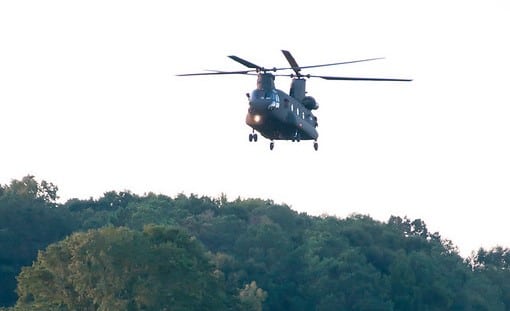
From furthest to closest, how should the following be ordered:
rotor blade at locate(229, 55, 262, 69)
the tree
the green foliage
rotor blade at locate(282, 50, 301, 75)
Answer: the green foliage → the tree → rotor blade at locate(282, 50, 301, 75) → rotor blade at locate(229, 55, 262, 69)

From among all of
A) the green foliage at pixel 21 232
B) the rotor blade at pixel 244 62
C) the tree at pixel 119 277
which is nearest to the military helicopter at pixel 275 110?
the rotor blade at pixel 244 62

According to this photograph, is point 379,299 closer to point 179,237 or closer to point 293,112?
point 179,237

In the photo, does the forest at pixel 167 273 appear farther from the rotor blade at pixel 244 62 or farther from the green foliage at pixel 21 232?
the rotor blade at pixel 244 62

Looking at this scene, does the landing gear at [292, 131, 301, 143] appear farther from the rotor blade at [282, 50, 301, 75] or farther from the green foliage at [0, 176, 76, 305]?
the green foliage at [0, 176, 76, 305]

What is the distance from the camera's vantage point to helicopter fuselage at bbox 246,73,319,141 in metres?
98.0

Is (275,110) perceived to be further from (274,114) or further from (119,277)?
(119,277)

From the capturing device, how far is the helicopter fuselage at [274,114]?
98.0 m

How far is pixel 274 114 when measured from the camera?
98.2 metres

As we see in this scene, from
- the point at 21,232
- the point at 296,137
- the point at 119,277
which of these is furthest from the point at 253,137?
the point at 21,232

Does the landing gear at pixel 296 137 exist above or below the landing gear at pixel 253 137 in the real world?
above

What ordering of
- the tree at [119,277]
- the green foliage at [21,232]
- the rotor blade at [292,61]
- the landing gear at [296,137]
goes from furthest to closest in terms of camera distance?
1. the green foliage at [21,232]
2. the tree at [119,277]
3. the landing gear at [296,137]
4. the rotor blade at [292,61]

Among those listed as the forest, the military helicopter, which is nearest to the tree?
the forest

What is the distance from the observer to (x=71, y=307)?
138750 mm

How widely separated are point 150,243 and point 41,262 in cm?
830
